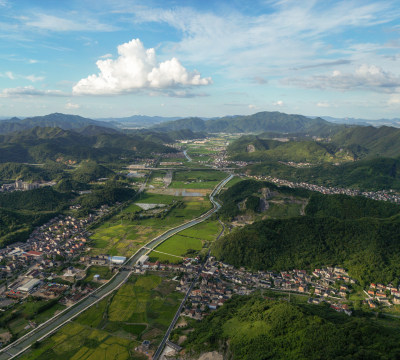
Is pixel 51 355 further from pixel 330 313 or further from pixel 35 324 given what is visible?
pixel 330 313

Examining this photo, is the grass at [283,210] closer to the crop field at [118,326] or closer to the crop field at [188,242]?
the crop field at [188,242]

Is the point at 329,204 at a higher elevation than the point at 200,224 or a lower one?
higher

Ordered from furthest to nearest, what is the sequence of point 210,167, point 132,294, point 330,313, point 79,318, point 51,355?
point 210,167, point 132,294, point 79,318, point 330,313, point 51,355

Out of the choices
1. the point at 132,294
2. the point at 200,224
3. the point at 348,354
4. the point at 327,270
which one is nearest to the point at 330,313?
the point at 348,354

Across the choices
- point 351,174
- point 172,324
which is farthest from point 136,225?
point 351,174

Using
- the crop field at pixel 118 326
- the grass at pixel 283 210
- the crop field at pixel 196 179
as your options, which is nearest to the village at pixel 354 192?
the crop field at pixel 196 179

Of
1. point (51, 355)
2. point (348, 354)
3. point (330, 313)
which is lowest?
point (51, 355)

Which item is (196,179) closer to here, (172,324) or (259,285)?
(259,285)
